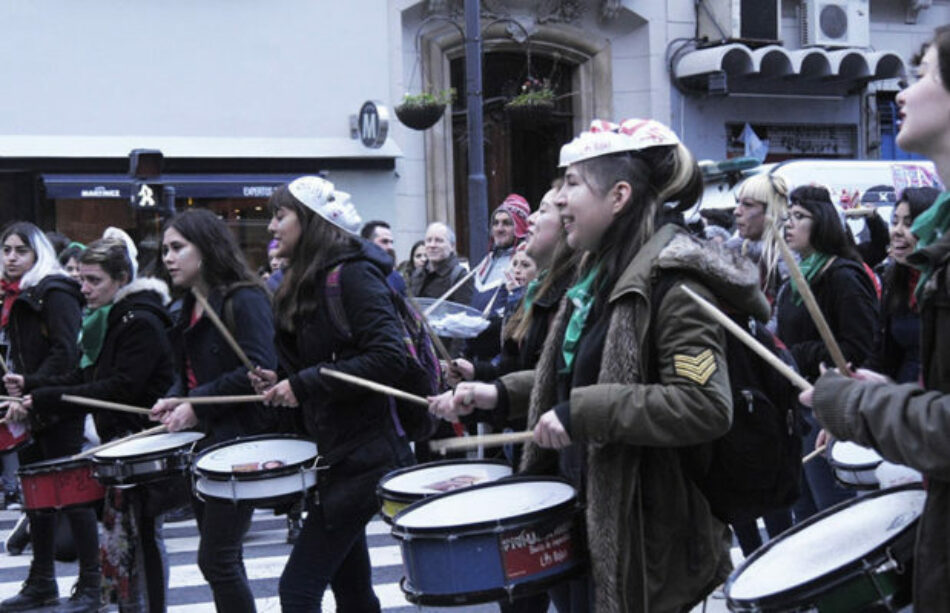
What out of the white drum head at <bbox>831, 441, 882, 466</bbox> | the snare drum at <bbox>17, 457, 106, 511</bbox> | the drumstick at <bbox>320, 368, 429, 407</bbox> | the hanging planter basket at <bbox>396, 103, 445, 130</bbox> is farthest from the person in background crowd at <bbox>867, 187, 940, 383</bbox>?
the hanging planter basket at <bbox>396, 103, 445, 130</bbox>

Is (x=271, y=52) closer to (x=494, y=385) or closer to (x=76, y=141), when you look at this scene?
(x=76, y=141)

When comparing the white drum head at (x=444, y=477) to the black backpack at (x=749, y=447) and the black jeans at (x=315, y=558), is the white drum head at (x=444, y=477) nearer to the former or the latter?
the black jeans at (x=315, y=558)

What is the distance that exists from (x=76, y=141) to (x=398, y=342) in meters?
13.3

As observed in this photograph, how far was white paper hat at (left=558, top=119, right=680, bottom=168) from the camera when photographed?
3.39 meters

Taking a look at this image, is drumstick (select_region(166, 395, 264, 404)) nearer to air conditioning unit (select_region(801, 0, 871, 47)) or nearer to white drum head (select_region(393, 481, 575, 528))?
white drum head (select_region(393, 481, 575, 528))

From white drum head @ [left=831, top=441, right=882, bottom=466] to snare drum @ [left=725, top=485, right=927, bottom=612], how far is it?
1.63m

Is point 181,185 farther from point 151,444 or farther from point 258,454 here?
point 258,454

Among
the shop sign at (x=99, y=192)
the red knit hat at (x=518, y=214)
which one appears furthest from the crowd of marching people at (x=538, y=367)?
the shop sign at (x=99, y=192)

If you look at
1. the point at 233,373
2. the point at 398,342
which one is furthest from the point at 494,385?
the point at 233,373

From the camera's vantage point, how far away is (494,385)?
12.7ft

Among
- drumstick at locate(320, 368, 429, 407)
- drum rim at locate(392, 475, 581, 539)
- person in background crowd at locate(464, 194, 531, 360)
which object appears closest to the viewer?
drum rim at locate(392, 475, 581, 539)

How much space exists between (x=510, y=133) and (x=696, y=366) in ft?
55.0

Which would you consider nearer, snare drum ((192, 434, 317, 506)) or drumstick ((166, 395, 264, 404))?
snare drum ((192, 434, 317, 506))

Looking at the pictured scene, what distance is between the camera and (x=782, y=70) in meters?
20.0
